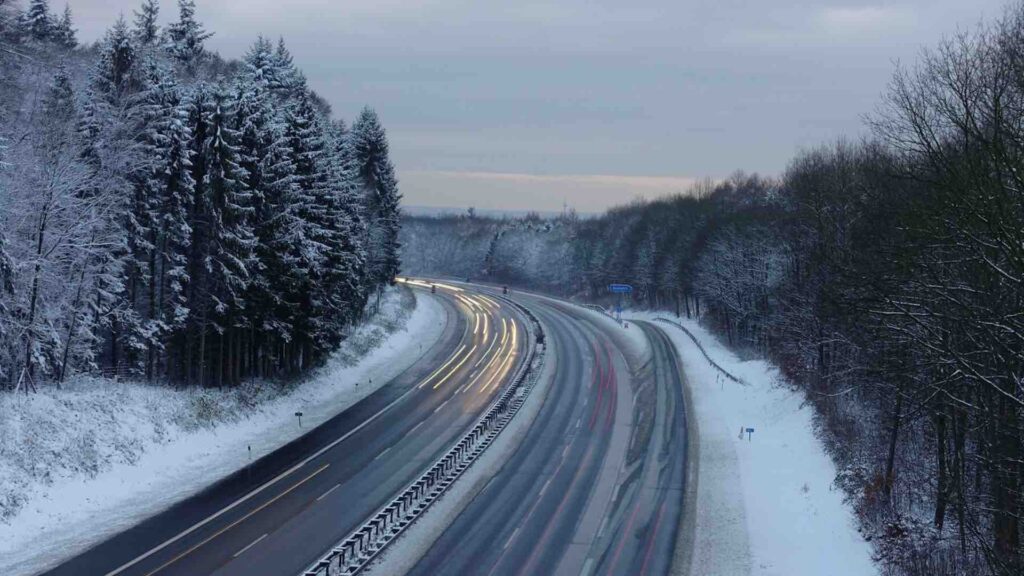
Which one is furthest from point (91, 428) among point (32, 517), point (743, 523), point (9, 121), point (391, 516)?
point (743, 523)

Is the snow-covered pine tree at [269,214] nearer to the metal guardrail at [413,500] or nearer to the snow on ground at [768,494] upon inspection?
the metal guardrail at [413,500]

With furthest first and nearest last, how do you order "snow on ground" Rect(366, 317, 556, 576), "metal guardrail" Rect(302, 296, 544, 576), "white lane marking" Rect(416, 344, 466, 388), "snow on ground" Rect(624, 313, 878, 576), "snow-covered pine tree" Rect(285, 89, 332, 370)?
"white lane marking" Rect(416, 344, 466, 388) < "snow-covered pine tree" Rect(285, 89, 332, 370) < "snow on ground" Rect(624, 313, 878, 576) < "snow on ground" Rect(366, 317, 556, 576) < "metal guardrail" Rect(302, 296, 544, 576)

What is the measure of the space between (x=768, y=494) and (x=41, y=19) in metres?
86.7

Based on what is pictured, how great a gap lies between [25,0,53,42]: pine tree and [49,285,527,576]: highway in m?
56.8

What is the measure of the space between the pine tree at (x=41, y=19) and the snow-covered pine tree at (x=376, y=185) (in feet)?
110

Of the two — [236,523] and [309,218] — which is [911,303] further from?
[309,218]

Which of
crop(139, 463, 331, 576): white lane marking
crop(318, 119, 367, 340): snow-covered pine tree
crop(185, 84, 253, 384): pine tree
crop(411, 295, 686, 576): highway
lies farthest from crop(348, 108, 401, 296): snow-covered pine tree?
crop(139, 463, 331, 576): white lane marking

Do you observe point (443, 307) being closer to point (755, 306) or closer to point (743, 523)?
point (755, 306)

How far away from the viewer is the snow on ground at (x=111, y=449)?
84.5 ft

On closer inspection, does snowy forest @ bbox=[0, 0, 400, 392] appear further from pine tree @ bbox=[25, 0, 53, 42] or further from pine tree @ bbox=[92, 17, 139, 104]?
pine tree @ bbox=[25, 0, 53, 42]

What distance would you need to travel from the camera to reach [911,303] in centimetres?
1380

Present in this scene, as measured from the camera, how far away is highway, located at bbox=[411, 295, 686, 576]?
24906 mm

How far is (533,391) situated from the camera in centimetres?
5247

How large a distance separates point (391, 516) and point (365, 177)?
54.4m
